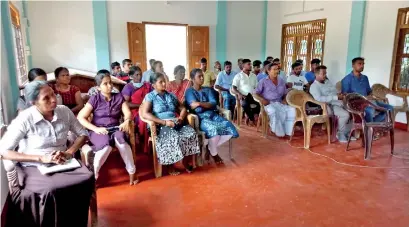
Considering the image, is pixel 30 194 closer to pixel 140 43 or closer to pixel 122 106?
pixel 122 106

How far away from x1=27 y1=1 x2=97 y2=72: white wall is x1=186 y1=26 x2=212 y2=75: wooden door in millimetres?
2378

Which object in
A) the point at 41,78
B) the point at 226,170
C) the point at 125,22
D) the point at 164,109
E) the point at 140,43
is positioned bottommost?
the point at 226,170

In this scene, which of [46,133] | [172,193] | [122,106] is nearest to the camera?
[46,133]

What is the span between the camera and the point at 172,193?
2.61m

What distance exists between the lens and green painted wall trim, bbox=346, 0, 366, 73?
550 cm

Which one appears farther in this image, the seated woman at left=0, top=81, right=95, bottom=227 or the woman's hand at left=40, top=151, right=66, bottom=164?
the woman's hand at left=40, top=151, right=66, bottom=164

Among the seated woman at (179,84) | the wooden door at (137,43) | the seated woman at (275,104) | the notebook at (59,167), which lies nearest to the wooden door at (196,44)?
the wooden door at (137,43)

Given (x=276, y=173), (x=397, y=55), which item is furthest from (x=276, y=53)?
(x=276, y=173)

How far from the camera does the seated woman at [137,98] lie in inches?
130

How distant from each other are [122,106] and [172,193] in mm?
976

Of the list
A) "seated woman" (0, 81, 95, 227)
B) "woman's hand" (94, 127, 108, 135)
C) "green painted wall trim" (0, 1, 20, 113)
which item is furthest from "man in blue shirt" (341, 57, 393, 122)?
"green painted wall trim" (0, 1, 20, 113)

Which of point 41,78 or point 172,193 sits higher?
point 41,78

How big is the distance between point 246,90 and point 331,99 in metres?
1.46

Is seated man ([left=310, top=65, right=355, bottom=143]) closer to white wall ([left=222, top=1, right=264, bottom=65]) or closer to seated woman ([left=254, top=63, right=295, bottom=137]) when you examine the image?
seated woman ([left=254, top=63, right=295, bottom=137])
